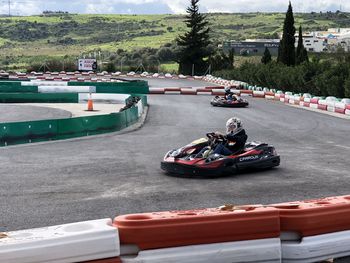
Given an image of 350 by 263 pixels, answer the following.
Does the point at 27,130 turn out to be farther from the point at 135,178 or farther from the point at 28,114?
the point at 28,114

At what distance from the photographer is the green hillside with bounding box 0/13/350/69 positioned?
5143 inches

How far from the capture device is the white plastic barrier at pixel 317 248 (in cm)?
537

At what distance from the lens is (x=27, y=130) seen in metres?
Result: 15.6

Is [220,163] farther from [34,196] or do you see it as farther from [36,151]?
[36,151]

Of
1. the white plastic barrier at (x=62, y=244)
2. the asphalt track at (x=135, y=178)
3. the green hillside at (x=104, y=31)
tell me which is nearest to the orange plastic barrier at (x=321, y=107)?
the asphalt track at (x=135, y=178)

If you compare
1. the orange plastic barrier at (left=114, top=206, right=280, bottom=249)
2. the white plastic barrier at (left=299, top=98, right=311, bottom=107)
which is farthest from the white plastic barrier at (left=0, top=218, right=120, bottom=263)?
the white plastic barrier at (left=299, top=98, right=311, bottom=107)

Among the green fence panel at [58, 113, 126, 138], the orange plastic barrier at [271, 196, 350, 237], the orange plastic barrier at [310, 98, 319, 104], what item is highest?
the orange plastic barrier at [271, 196, 350, 237]

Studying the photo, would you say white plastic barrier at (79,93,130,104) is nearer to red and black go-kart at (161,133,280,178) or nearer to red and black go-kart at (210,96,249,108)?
red and black go-kart at (210,96,249,108)

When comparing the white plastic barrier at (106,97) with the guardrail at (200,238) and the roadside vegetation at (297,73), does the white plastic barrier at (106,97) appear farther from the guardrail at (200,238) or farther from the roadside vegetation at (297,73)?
the guardrail at (200,238)

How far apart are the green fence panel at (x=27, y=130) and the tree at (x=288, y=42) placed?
102 ft

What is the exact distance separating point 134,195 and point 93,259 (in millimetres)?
4044

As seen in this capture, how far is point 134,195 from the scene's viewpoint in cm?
876

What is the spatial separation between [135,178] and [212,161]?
4.50ft

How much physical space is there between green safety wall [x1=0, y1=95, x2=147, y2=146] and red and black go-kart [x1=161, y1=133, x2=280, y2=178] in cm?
624
